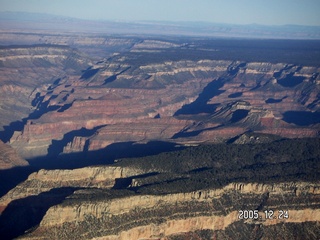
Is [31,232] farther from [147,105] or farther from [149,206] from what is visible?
[147,105]

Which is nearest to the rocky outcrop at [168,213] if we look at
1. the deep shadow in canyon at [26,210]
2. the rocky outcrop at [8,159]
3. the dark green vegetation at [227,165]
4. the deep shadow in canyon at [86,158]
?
the dark green vegetation at [227,165]

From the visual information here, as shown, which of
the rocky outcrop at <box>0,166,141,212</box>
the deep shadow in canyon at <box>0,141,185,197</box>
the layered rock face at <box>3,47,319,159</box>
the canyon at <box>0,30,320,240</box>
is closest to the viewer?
the canyon at <box>0,30,320,240</box>

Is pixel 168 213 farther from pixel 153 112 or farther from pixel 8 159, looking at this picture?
pixel 153 112

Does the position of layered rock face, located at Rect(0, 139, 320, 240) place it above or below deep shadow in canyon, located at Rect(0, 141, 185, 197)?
below

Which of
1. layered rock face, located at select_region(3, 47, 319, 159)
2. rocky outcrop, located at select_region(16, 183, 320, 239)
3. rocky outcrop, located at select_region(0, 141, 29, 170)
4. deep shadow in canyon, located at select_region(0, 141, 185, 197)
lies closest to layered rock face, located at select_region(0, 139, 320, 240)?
rocky outcrop, located at select_region(16, 183, 320, 239)

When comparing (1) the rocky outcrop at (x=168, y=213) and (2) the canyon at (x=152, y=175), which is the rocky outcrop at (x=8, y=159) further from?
(1) the rocky outcrop at (x=168, y=213)

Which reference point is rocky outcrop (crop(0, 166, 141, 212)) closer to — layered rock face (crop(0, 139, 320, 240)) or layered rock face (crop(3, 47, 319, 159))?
layered rock face (crop(0, 139, 320, 240))

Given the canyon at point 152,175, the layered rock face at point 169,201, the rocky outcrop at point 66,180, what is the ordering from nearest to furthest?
1. the layered rock face at point 169,201
2. the canyon at point 152,175
3. the rocky outcrop at point 66,180

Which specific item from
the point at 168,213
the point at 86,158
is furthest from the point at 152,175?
the point at 86,158

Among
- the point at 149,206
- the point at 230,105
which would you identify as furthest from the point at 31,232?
the point at 230,105
